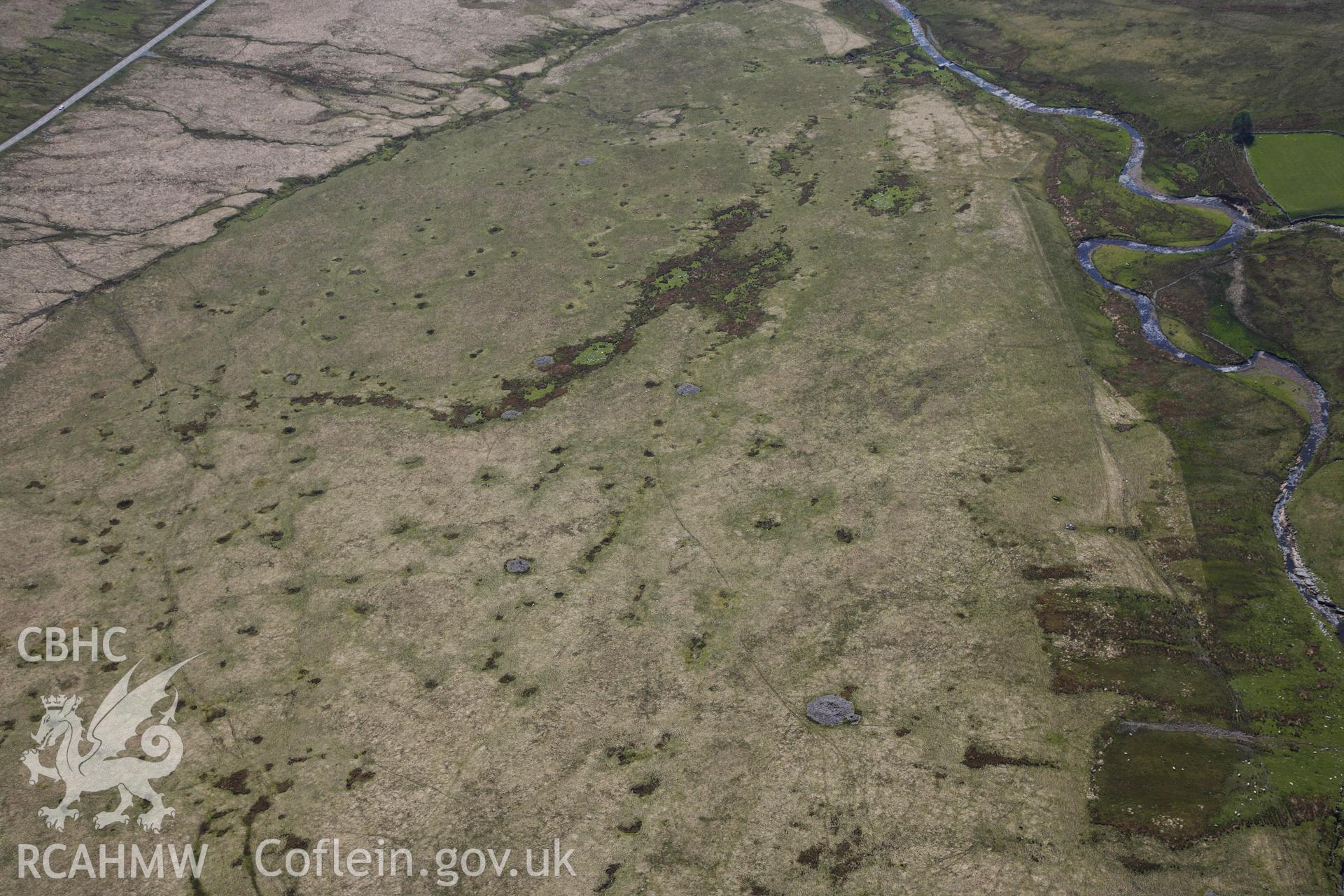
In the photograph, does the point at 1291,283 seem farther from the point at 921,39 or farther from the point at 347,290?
the point at 347,290

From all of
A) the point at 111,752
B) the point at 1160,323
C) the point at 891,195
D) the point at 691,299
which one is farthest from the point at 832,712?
the point at 891,195

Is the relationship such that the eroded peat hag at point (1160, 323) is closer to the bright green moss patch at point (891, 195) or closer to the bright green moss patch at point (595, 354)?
the bright green moss patch at point (891, 195)

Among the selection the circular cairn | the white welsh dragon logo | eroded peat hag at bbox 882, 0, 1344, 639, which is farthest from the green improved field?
the white welsh dragon logo

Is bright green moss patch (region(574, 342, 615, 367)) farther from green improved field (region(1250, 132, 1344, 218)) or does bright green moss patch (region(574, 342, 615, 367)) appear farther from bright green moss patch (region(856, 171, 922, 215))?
green improved field (region(1250, 132, 1344, 218))

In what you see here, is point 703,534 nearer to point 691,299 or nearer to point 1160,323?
point 691,299

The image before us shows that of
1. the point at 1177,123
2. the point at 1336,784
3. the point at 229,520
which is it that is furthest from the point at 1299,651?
the point at 1177,123
